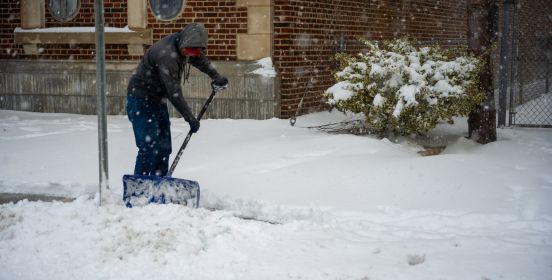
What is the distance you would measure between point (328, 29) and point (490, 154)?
5057mm

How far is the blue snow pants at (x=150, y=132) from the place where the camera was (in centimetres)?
601

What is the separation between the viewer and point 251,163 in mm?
7605

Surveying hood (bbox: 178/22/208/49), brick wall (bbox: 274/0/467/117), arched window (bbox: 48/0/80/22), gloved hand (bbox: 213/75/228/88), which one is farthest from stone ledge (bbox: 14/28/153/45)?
hood (bbox: 178/22/208/49)

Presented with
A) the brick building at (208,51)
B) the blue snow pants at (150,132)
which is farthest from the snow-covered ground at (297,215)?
the brick building at (208,51)

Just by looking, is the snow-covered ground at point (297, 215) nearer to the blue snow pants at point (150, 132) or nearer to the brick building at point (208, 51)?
the blue snow pants at point (150, 132)

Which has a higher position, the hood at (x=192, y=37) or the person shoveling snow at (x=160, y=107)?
the hood at (x=192, y=37)

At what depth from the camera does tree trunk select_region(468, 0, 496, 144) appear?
8.94m

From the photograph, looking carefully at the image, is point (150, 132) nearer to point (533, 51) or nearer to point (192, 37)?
point (192, 37)

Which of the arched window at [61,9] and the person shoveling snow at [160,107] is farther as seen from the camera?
the arched window at [61,9]

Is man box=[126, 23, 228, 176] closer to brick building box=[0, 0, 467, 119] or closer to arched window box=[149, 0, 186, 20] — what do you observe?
brick building box=[0, 0, 467, 119]

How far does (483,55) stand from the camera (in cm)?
898

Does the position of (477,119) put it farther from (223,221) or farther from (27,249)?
(27,249)

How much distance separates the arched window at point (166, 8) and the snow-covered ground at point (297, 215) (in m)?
3.19

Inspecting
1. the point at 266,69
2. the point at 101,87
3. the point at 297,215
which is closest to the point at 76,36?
the point at 266,69
